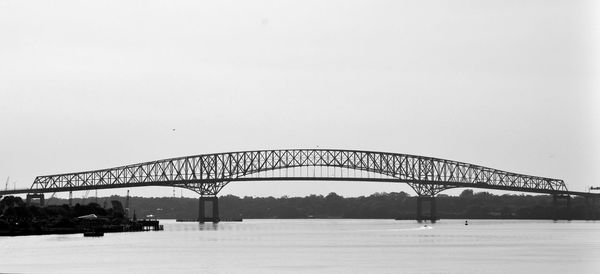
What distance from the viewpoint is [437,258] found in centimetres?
8712

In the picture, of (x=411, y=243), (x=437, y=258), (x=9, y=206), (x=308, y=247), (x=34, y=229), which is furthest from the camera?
(x=9, y=206)

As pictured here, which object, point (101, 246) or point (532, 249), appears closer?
point (532, 249)

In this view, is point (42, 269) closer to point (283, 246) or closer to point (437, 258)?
point (437, 258)

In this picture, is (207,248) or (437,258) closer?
(437,258)

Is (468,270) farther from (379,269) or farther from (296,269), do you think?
(296,269)

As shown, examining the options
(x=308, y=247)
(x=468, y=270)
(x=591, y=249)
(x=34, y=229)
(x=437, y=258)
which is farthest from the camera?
(x=34, y=229)

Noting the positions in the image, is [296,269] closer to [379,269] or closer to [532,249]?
[379,269]

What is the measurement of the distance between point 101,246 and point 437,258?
119ft

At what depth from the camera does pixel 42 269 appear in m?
74.4

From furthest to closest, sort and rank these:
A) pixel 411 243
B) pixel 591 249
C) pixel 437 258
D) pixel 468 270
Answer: pixel 411 243
pixel 591 249
pixel 437 258
pixel 468 270

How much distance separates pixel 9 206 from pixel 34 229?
138ft

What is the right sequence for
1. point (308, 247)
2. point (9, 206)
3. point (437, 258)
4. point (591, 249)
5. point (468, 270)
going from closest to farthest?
point (468, 270) < point (437, 258) < point (591, 249) < point (308, 247) < point (9, 206)

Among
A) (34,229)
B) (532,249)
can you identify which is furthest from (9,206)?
(532,249)

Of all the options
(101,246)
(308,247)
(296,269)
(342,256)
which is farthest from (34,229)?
(296,269)
